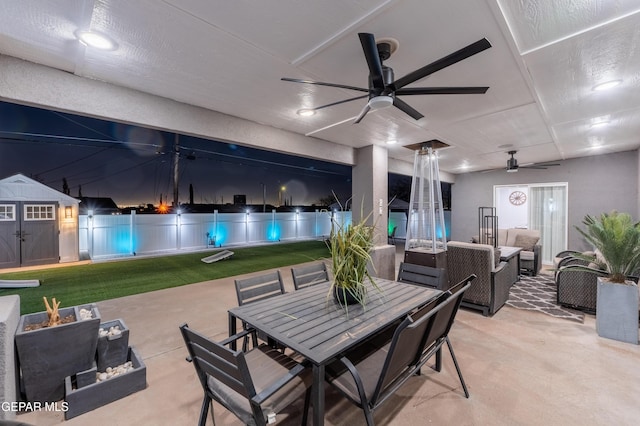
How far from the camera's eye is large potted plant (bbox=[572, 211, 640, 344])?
2.83 metres

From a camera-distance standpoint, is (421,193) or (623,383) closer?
(623,383)

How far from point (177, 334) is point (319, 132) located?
367 centimetres

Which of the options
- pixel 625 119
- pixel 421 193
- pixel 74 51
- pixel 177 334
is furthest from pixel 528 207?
pixel 74 51

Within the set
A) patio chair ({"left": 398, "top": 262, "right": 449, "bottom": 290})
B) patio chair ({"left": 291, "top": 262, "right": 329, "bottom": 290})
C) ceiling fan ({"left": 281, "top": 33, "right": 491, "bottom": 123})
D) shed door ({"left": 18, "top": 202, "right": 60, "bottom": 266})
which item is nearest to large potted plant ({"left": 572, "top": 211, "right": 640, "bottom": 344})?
patio chair ({"left": 398, "top": 262, "right": 449, "bottom": 290})

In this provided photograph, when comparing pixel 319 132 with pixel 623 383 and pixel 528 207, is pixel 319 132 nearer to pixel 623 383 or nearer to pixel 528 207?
pixel 623 383

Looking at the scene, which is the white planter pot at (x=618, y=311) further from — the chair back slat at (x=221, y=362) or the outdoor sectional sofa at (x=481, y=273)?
the chair back slat at (x=221, y=362)

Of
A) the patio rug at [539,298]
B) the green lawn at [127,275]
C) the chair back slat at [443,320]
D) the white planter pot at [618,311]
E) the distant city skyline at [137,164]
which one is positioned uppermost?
the distant city skyline at [137,164]

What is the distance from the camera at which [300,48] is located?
2.16 metres

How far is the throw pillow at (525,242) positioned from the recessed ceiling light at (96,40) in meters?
8.08

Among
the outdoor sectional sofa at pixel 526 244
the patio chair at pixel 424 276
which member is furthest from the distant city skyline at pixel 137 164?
the outdoor sectional sofa at pixel 526 244

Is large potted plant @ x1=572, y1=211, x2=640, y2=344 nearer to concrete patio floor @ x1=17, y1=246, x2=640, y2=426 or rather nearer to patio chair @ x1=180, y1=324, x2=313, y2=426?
concrete patio floor @ x1=17, y1=246, x2=640, y2=426

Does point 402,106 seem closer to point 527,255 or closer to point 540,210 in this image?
point 527,255

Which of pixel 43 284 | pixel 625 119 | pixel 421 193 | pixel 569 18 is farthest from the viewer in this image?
pixel 43 284

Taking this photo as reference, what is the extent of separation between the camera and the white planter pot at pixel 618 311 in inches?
110
